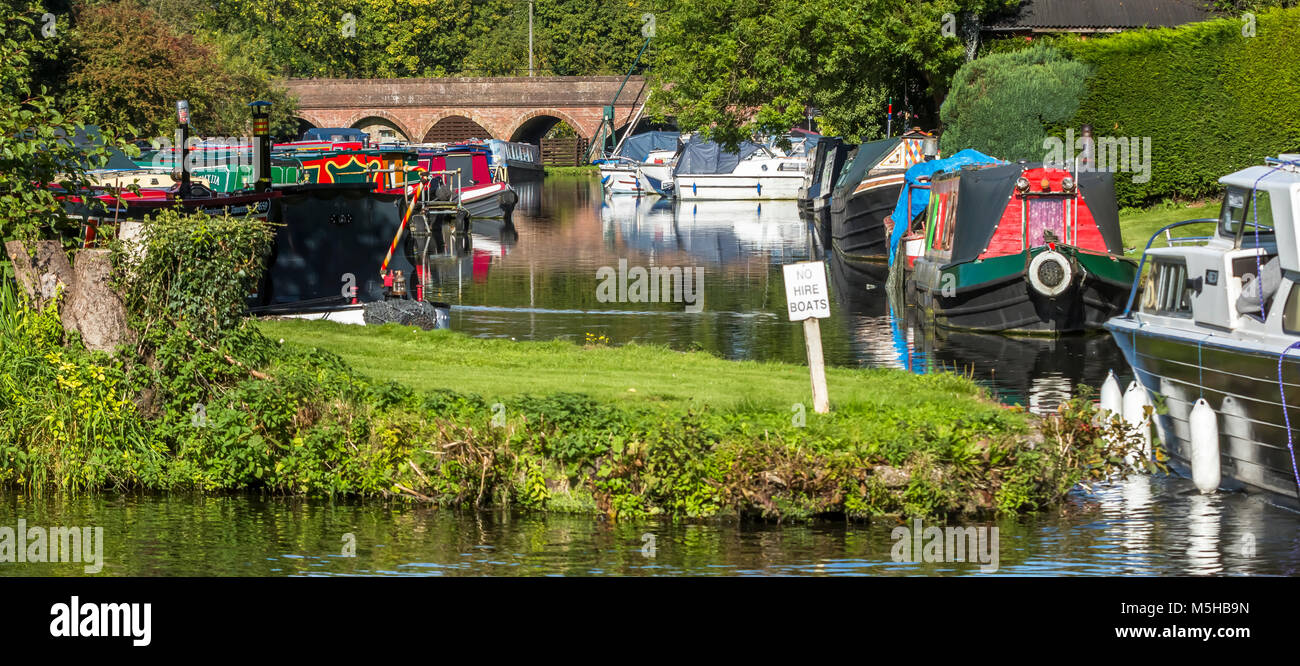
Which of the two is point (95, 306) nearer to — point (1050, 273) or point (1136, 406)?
point (1136, 406)

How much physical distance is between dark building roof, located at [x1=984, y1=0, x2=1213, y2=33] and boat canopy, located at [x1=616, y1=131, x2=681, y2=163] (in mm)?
38947

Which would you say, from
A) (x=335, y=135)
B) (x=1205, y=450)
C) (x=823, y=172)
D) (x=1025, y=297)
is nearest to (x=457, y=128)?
(x=335, y=135)

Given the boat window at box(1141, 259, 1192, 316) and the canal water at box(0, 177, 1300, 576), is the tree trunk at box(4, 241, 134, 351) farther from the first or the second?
the boat window at box(1141, 259, 1192, 316)

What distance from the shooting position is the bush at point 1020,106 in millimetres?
38656

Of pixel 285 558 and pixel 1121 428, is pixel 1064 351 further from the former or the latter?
pixel 285 558

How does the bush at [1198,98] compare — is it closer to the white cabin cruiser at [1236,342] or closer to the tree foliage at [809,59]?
the tree foliage at [809,59]

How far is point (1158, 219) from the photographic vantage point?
116 feet

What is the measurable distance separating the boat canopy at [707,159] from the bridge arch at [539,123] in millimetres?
22844

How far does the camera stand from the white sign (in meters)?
12.5

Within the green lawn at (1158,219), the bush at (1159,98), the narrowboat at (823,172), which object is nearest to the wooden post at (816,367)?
the green lawn at (1158,219)

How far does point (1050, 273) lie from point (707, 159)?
4561 cm

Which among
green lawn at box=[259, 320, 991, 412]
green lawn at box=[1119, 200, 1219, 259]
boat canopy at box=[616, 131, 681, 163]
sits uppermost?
boat canopy at box=[616, 131, 681, 163]

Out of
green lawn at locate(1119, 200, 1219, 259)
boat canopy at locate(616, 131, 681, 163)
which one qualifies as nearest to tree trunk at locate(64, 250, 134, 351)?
green lawn at locate(1119, 200, 1219, 259)
